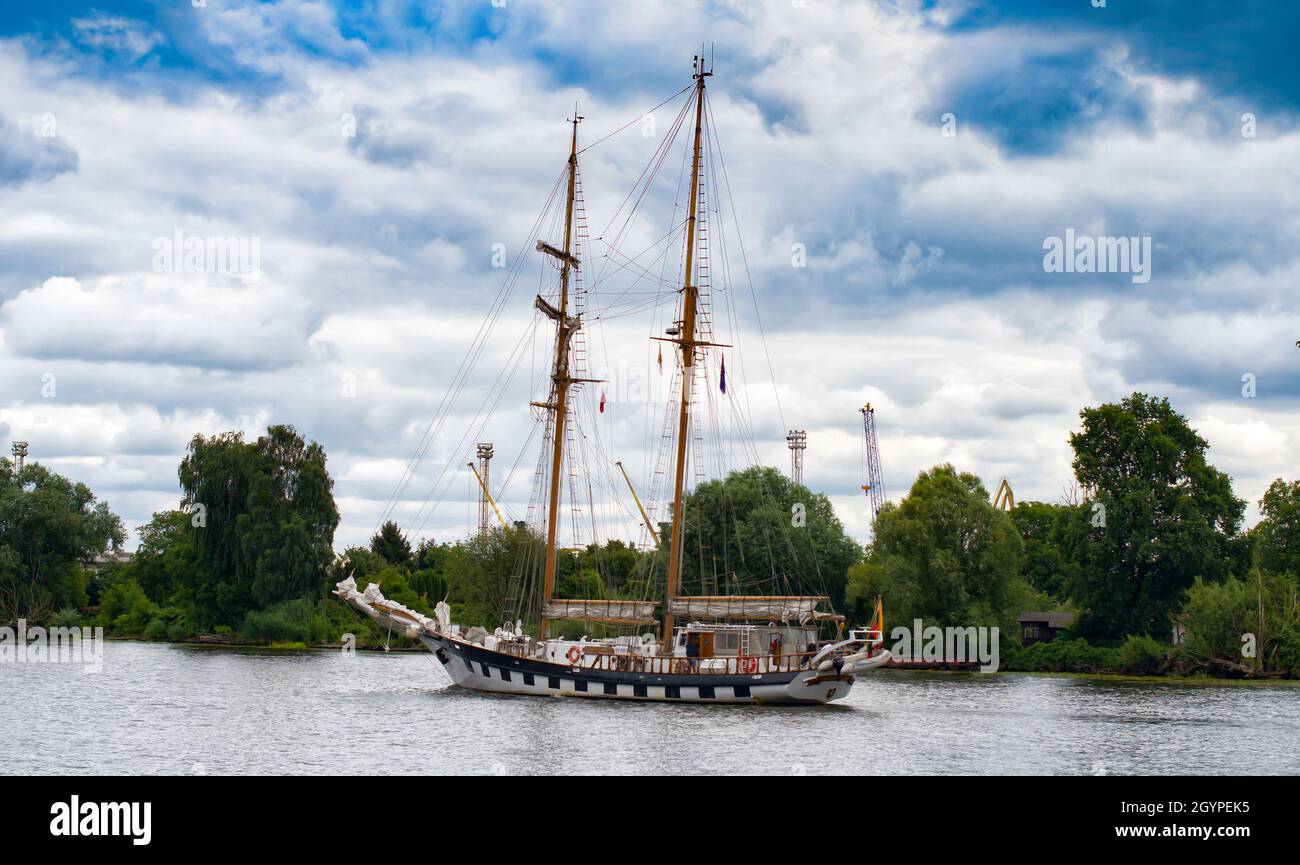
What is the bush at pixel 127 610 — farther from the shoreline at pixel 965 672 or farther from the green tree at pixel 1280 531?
the green tree at pixel 1280 531

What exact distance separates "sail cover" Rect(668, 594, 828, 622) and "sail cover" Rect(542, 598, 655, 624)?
2062mm

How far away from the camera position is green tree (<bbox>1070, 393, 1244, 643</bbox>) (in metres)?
120

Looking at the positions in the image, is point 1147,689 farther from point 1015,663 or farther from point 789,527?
point 789,527

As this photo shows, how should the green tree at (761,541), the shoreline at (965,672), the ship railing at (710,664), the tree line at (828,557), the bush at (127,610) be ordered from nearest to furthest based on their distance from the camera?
the ship railing at (710,664) < the shoreline at (965,672) < the tree line at (828,557) < the green tree at (761,541) < the bush at (127,610)

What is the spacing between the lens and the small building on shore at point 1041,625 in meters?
149

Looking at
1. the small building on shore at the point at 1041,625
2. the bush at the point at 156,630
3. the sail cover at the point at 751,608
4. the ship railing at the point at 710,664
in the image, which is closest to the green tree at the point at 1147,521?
the small building on shore at the point at 1041,625

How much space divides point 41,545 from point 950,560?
94.6 meters

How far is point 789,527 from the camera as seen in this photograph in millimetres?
143125


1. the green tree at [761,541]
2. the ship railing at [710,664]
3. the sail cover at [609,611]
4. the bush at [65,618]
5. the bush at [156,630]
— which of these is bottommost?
the bush at [156,630]

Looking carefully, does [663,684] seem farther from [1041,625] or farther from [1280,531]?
[1041,625]

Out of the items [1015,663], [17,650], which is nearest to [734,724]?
[1015,663]

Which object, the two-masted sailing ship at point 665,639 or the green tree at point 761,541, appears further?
the green tree at point 761,541

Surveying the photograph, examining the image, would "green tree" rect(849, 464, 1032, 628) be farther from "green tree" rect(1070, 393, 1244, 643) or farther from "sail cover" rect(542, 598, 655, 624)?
"sail cover" rect(542, 598, 655, 624)

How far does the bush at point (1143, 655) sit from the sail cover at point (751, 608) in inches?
1802
